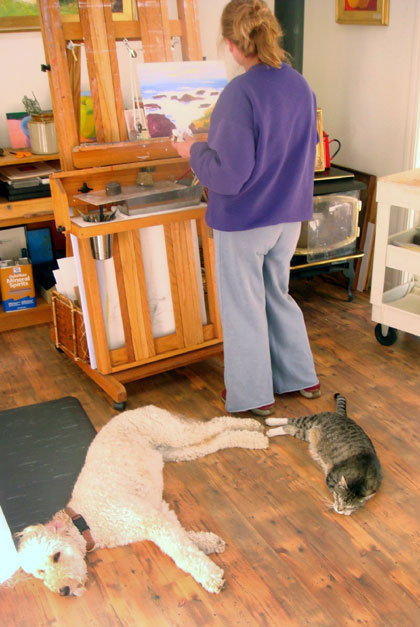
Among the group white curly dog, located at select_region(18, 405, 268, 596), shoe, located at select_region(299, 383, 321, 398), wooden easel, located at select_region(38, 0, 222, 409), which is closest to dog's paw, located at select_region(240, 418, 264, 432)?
white curly dog, located at select_region(18, 405, 268, 596)

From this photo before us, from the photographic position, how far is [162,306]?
2.82 m

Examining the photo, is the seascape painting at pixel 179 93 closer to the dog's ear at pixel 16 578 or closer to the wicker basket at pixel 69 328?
the wicker basket at pixel 69 328

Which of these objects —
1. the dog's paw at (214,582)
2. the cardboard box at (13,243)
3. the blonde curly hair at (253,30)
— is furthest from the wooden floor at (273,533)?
the blonde curly hair at (253,30)

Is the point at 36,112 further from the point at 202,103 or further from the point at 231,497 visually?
the point at 231,497

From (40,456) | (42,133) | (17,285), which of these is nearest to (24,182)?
(42,133)

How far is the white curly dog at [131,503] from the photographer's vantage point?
1.86 m

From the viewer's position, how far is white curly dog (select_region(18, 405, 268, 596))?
186 centimetres

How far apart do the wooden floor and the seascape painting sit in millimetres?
1074

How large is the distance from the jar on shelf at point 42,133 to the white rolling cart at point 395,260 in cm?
166

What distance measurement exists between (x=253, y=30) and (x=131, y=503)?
60.0 inches

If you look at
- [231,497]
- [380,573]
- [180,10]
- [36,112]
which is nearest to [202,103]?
[180,10]

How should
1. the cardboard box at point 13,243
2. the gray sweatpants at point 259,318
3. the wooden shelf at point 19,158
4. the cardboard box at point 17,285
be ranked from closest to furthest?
the gray sweatpants at point 259,318 → the wooden shelf at point 19,158 → the cardboard box at point 17,285 → the cardboard box at point 13,243

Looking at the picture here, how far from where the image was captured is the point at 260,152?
85.4 inches

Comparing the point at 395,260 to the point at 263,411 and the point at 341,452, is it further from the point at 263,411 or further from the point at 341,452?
the point at 341,452
